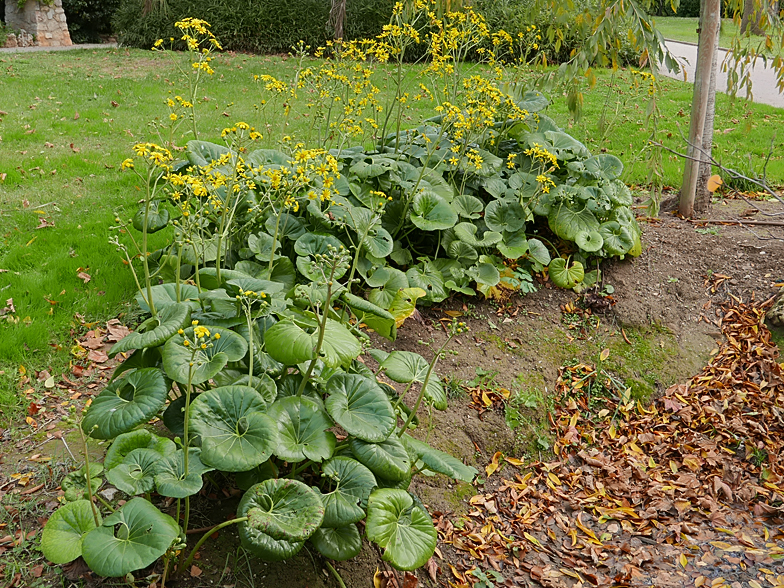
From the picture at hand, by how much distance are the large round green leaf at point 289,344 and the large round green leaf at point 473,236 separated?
74.6 inches

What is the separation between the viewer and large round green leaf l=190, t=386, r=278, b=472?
75.7 inches

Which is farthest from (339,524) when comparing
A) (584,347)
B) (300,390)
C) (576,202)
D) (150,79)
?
(150,79)

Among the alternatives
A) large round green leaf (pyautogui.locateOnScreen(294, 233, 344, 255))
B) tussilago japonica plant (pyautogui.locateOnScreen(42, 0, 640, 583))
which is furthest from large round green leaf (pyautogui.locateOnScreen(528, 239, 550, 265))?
large round green leaf (pyautogui.locateOnScreen(294, 233, 344, 255))

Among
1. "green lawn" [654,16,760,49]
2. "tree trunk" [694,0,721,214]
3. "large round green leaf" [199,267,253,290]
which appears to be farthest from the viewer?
"green lawn" [654,16,760,49]

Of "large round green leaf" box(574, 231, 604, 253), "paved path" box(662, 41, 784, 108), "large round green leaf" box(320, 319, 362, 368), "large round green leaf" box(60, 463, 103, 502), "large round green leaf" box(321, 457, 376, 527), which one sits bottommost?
"large round green leaf" box(321, 457, 376, 527)

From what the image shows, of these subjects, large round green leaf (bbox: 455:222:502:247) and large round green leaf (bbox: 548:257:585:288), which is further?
large round green leaf (bbox: 548:257:585:288)

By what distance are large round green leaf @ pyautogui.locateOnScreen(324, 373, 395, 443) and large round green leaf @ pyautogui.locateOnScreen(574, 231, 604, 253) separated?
232 cm

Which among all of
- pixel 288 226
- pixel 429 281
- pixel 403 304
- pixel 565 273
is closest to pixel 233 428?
pixel 403 304

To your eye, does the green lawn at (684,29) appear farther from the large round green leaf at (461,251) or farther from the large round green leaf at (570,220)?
the large round green leaf at (461,251)

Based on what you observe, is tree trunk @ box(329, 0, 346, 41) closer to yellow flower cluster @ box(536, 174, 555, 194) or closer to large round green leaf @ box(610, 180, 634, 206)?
large round green leaf @ box(610, 180, 634, 206)

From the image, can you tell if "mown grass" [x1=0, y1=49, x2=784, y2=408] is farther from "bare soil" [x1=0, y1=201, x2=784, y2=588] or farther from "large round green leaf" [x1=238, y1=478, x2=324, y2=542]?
"large round green leaf" [x1=238, y1=478, x2=324, y2=542]

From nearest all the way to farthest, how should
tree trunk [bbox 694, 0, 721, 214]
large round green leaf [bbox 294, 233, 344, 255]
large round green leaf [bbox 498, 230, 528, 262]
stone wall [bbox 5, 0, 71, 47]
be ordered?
large round green leaf [bbox 294, 233, 344, 255], large round green leaf [bbox 498, 230, 528, 262], tree trunk [bbox 694, 0, 721, 214], stone wall [bbox 5, 0, 71, 47]

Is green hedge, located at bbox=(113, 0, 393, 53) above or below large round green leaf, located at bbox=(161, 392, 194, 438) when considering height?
above

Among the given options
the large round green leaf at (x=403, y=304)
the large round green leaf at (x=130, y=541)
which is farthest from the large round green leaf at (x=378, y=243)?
the large round green leaf at (x=130, y=541)
